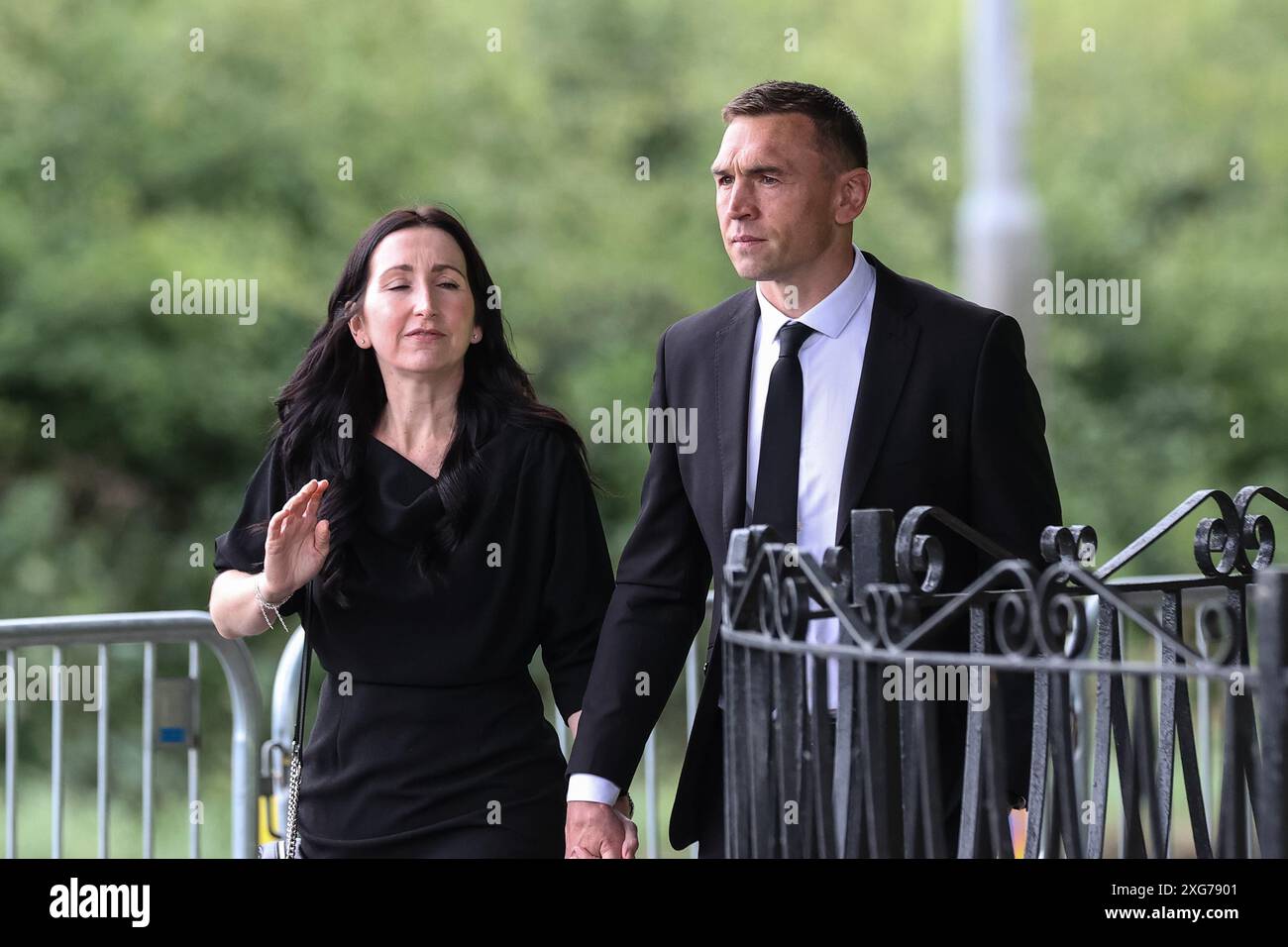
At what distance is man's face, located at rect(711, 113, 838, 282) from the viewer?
2.93 m

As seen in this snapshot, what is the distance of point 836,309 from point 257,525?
1.10m

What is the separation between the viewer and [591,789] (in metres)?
3.03

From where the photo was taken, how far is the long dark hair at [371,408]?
3.09 m

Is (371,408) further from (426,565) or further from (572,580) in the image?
(572,580)

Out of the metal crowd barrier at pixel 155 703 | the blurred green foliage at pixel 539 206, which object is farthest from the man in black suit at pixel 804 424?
the blurred green foliage at pixel 539 206

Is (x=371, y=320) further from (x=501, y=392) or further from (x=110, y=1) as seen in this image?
(x=110, y=1)

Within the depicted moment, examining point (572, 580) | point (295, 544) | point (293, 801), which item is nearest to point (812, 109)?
point (572, 580)

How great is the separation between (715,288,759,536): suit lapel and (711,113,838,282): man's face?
137 mm

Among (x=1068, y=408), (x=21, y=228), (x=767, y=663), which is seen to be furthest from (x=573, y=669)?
(x=1068, y=408)

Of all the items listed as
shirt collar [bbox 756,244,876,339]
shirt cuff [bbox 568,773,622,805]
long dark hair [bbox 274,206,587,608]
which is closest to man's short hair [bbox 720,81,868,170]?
shirt collar [bbox 756,244,876,339]

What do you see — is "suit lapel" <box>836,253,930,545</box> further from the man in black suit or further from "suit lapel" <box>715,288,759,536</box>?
"suit lapel" <box>715,288,759,536</box>

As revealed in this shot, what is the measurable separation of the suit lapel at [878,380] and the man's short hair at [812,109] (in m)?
0.22

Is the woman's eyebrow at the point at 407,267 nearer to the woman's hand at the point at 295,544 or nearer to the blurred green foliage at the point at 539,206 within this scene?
the woman's hand at the point at 295,544

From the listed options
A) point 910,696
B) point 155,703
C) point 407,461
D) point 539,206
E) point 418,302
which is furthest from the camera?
point 539,206
